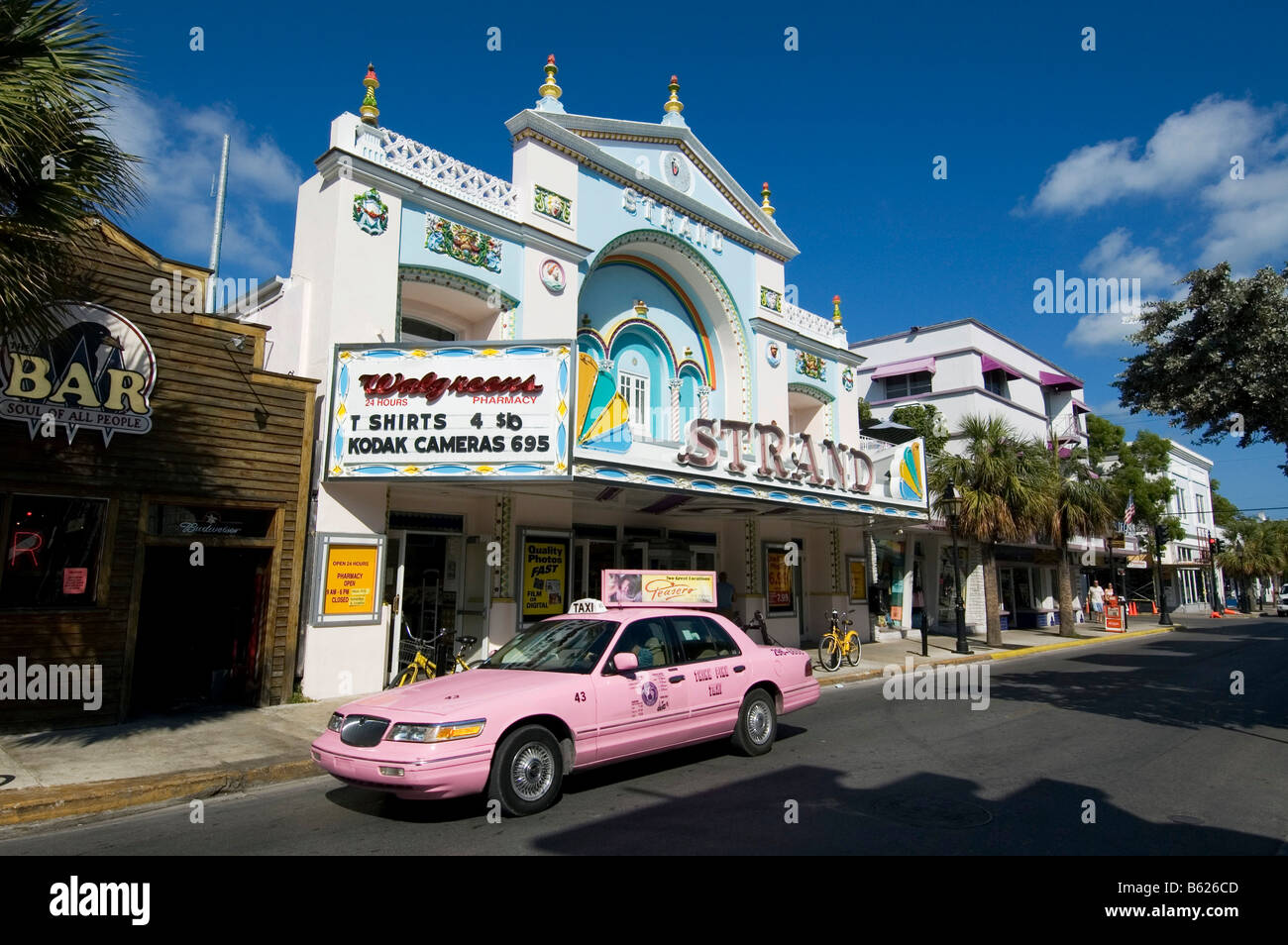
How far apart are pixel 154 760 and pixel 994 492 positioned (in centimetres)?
2119

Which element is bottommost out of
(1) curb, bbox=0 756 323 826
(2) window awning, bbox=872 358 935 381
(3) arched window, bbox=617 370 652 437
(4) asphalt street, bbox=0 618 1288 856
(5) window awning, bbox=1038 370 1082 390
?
(1) curb, bbox=0 756 323 826

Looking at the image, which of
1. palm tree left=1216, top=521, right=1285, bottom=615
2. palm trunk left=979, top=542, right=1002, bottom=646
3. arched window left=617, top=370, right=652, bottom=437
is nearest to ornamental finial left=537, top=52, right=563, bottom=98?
arched window left=617, top=370, right=652, bottom=437

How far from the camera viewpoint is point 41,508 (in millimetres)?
9484

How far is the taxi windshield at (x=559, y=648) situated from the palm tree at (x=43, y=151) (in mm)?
5449

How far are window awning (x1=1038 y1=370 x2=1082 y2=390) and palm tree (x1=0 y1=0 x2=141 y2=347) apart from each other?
4257 centimetres

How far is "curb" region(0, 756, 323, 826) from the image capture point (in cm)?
658

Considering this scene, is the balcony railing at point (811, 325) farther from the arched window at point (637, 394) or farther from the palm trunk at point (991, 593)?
the palm trunk at point (991, 593)

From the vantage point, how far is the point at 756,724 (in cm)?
862

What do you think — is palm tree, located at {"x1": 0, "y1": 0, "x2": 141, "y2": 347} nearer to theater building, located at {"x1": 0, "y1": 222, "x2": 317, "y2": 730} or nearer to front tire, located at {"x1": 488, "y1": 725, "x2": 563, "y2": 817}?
theater building, located at {"x1": 0, "y1": 222, "x2": 317, "y2": 730}

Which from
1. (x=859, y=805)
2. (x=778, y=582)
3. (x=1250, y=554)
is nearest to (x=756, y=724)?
(x=859, y=805)

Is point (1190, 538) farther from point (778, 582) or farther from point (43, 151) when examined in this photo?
point (43, 151)

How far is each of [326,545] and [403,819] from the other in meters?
6.24

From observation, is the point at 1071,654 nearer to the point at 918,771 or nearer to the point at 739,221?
the point at 739,221
